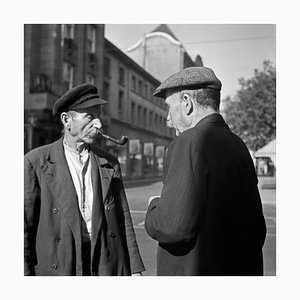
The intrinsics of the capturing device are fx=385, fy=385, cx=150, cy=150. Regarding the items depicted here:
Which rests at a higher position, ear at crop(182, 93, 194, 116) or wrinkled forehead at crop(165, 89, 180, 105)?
wrinkled forehead at crop(165, 89, 180, 105)

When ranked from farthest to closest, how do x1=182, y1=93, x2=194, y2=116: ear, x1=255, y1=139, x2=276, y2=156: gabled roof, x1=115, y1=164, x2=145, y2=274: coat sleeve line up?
x1=255, y1=139, x2=276, y2=156: gabled roof, x1=115, y1=164, x2=145, y2=274: coat sleeve, x1=182, y1=93, x2=194, y2=116: ear

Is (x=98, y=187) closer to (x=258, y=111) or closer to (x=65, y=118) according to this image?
(x=65, y=118)

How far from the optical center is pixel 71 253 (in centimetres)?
175

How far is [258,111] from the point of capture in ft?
10.4

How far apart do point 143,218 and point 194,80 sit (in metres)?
1.15

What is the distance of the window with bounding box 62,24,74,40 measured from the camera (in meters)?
2.78

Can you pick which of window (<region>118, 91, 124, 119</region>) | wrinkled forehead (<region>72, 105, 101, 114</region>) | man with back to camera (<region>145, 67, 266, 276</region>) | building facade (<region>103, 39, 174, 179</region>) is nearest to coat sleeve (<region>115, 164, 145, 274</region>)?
man with back to camera (<region>145, 67, 266, 276</region>)

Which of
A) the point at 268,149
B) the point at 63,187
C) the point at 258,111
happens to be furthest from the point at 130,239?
the point at 258,111

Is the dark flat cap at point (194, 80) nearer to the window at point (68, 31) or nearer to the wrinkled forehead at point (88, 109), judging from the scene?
the wrinkled forehead at point (88, 109)

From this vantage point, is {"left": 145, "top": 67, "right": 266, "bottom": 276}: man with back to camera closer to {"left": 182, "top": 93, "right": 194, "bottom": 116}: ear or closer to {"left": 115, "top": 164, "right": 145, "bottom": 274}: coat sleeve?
{"left": 182, "top": 93, "right": 194, "bottom": 116}: ear

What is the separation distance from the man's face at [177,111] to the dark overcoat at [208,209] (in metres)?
0.15
